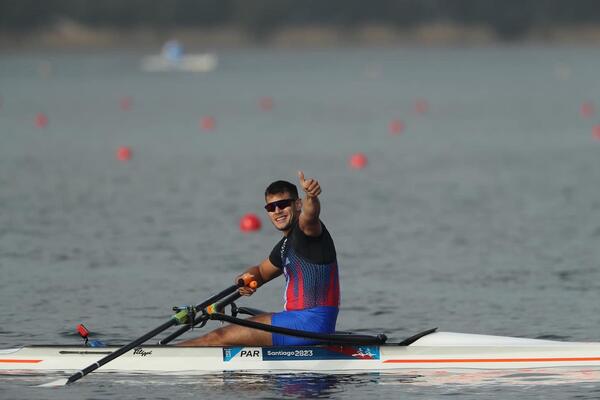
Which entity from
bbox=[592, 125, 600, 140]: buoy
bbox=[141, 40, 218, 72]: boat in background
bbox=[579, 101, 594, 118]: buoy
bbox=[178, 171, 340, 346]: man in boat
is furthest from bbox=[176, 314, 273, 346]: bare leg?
bbox=[141, 40, 218, 72]: boat in background

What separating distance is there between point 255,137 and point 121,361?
1288 inches

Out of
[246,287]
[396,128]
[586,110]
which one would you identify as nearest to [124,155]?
[396,128]

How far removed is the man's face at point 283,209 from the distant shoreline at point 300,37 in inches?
5171

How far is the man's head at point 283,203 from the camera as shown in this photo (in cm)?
1380

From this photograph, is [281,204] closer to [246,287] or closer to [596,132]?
[246,287]

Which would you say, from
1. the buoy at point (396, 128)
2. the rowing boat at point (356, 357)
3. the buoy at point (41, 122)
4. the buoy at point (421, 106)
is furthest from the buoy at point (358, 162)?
the buoy at point (421, 106)

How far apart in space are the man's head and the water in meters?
1.46

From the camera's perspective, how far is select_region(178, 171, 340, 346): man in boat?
1382 cm

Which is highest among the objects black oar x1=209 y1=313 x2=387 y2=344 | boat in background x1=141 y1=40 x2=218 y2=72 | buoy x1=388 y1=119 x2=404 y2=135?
boat in background x1=141 y1=40 x2=218 y2=72

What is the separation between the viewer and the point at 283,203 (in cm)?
1382

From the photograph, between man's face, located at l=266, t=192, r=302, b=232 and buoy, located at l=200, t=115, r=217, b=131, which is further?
buoy, located at l=200, t=115, r=217, b=131

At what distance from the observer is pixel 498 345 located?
47.1 ft

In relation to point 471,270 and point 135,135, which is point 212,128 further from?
point 471,270

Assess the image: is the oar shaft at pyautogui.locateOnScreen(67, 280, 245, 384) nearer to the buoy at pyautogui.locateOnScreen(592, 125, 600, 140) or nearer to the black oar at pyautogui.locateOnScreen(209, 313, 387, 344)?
the black oar at pyautogui.locateOnScreen(209, 313, 387, 344)
